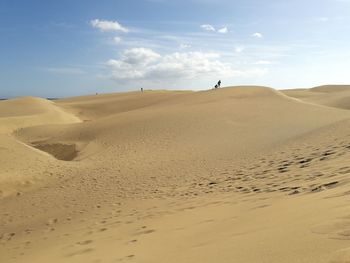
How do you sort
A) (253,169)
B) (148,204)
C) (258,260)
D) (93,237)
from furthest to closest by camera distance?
(253,169), (148,204), (93,237), (258,260)

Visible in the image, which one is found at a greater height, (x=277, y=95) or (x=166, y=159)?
(x=277, y=95)

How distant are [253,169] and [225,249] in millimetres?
6886

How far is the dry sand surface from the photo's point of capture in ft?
14.5

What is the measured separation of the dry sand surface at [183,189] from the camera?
14.5 feet

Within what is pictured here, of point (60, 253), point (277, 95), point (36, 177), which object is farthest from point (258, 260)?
point (277, 95)

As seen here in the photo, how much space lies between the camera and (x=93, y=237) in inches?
273

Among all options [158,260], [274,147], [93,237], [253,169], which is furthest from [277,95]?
[158,260]

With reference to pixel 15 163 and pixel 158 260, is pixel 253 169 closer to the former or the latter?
pixel 158 260

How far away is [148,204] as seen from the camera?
8.96m

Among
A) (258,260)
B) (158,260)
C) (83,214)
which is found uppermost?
(258,260)

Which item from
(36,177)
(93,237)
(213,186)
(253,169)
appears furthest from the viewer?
(36,177)

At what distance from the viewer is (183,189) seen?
9992 millimetres

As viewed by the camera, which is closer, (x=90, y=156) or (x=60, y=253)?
(x=60, y=253)

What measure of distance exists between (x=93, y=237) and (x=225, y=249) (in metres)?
3.41
